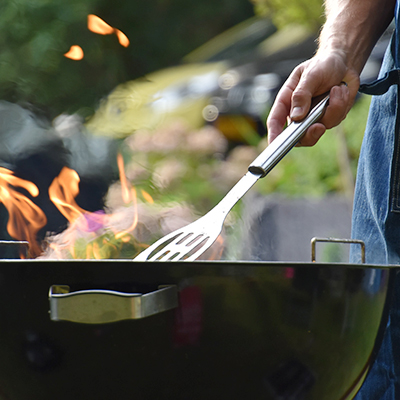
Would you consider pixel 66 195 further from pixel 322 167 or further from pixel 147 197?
pixel 322 167

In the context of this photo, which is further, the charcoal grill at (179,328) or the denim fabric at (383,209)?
the denim fabric at (383,209)

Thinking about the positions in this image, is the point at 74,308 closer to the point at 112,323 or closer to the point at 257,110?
the point at 112,323

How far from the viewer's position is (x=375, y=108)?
961mm

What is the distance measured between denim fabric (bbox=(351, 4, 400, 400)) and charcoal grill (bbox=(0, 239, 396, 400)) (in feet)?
1.06

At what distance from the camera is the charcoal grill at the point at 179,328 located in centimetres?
51

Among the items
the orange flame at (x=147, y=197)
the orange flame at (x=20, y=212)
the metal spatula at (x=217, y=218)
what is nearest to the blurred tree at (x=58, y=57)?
the orange flame at (x=147, y=197)

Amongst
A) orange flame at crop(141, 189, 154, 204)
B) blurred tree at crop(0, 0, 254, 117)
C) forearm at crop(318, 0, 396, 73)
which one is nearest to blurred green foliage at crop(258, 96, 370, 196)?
blurred tree at crop(0, 0, 254, 117)

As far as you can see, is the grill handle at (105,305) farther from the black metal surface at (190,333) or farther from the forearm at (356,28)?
the forearm at (356,28)

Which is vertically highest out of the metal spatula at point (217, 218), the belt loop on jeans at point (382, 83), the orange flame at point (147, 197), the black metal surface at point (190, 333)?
the belt loop on jeans at point (382, 83)

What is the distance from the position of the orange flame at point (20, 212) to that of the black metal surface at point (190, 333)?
49 centimetres

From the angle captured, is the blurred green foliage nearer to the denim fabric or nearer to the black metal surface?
the denim fabric

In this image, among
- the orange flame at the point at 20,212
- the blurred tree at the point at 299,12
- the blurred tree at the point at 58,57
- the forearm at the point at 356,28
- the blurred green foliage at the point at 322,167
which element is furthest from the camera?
the blurred green foliage at the point at 322,167

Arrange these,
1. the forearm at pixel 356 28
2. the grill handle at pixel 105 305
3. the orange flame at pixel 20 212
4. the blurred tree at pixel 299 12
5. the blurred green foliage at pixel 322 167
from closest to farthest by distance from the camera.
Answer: the grill handle at pixel 105 305 < the forearm at pixel 356 28 < the orange flame at pixel 20 212 < the blurred tree at pixel 299 12 < the blurred green foliage at pixel 322 167

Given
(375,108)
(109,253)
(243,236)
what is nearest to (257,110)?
(243,236)
